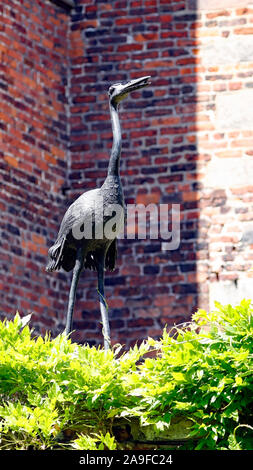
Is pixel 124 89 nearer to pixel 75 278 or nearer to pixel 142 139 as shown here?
pixel 75 278

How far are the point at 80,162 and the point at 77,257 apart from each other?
3490mm

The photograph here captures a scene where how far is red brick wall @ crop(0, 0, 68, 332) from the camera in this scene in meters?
10.1

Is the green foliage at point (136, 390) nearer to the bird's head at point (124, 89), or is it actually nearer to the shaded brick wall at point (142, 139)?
the bird's head at point (124, 89)

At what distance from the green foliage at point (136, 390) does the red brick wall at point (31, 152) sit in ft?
10.3

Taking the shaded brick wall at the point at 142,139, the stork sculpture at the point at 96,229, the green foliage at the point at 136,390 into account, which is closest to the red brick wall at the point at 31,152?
the shaded brick wall at the point at 142,139

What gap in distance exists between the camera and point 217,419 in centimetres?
636

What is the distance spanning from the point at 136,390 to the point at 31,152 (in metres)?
4.31

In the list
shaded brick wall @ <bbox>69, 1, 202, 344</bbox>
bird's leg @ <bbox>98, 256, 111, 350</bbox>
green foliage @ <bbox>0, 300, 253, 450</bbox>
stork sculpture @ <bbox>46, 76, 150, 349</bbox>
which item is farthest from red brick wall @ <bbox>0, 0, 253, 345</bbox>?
green foliage @ <bbox>0, 300, 253, 450</bbox>

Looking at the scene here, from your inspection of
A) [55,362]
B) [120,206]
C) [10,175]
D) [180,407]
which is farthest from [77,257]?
[10,175]

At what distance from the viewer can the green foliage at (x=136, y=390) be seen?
633 centimetres

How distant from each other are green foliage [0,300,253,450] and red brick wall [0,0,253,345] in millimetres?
3301

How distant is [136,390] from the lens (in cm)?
651

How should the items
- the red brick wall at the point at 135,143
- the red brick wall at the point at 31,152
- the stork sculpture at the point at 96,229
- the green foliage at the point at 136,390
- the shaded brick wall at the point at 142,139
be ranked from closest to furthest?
1. the green foliage at the point at 136,390
2. the stork sculpture at the point at 96,229
3. the red brick wall at the point at 31,152
4. the red brick wall at the point at 135,143
5. the shaded brick wall at the point at 142,139

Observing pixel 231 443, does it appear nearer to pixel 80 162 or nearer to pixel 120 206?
pixel 120 206
